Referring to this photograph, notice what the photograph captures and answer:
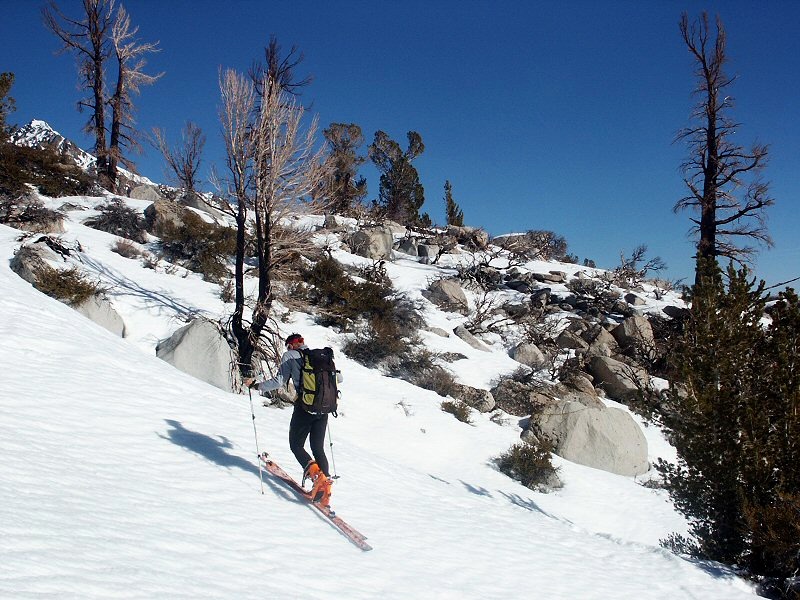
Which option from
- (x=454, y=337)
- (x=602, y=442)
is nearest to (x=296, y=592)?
(x=602, y=442)

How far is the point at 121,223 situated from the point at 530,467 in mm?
18644

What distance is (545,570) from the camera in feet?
21.0

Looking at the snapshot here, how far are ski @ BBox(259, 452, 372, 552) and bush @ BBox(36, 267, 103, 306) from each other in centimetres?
901

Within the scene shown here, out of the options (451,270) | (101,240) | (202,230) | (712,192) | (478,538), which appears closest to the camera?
(478,538)

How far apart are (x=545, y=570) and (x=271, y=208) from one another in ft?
35.5

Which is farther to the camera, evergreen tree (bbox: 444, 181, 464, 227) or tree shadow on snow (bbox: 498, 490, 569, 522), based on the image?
evergreen tree (bbox: 444, 181, 464, 227)

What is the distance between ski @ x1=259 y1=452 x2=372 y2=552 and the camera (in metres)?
5.60

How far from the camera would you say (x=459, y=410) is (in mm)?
14867

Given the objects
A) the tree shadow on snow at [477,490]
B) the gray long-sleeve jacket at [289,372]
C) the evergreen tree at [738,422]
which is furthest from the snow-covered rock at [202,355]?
the evergreen tree at [738,422]

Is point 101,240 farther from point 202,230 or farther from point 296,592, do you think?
point 296,592

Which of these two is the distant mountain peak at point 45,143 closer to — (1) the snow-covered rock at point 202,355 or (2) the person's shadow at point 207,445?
(1) the snow-covered rock at point 202,355

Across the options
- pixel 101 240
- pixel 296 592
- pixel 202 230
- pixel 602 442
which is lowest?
pixel 296 592

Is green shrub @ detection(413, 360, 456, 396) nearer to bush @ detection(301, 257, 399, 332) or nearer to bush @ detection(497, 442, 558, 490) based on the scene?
bush @ detection(301, 257, 399, 332)

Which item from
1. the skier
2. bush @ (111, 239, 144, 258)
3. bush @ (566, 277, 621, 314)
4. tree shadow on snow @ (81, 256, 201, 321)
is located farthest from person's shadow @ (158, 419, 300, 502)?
bush @ (566, 277, 621, 314)
